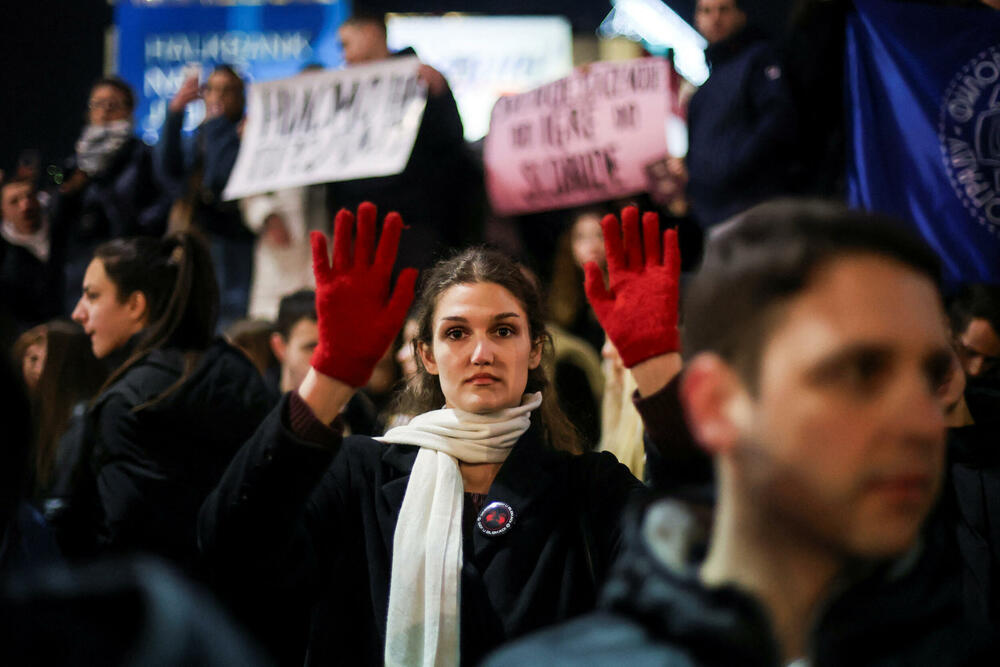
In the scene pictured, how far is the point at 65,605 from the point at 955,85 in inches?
144

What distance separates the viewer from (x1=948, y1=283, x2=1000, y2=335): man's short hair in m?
3.54

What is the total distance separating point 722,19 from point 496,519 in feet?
9.67

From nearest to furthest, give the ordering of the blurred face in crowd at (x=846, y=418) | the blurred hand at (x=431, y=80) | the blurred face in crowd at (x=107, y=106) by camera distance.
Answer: the blurred face in crowd at (x=846, y=418) → the blurred hand at (x=431, y=80) → the blurred face in crowd at (x=107, y=106)

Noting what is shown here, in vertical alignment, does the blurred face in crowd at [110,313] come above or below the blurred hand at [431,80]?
below

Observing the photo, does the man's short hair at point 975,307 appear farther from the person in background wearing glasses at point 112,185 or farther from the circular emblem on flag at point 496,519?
the person in background wearing glasses at point 112,185

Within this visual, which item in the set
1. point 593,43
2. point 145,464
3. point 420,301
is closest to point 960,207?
point 420,301

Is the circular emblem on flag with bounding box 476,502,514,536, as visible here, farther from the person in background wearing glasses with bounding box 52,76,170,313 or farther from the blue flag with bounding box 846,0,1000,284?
the person in background wearing glasses with bounding box 52,76,170,313

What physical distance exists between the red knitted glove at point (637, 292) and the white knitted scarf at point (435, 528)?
0.50m

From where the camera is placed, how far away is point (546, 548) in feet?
7.31

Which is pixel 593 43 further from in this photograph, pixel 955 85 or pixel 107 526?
pixel 107 526

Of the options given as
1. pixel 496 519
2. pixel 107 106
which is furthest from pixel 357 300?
pixel 107 106

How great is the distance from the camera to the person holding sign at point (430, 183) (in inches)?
194

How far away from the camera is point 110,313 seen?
3562mm

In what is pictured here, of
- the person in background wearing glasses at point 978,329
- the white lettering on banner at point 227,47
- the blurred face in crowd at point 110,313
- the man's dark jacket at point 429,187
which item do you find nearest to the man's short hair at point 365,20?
the man's dark jacket at point 429,187
